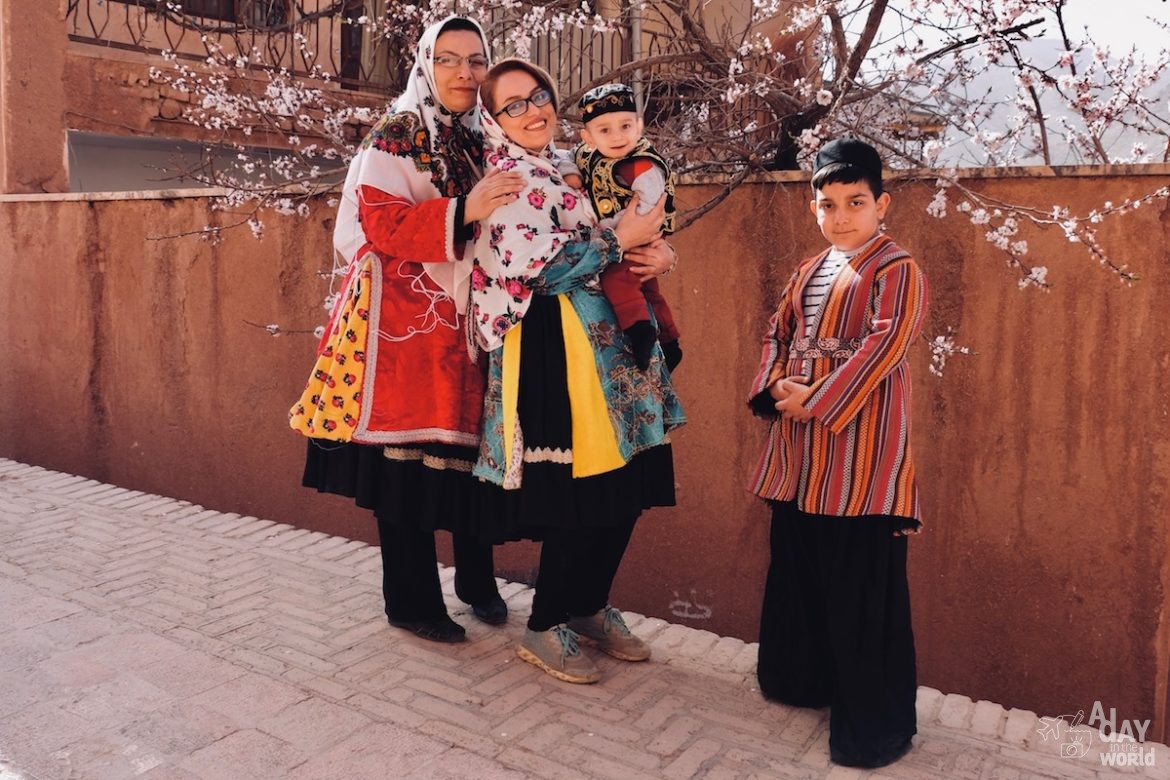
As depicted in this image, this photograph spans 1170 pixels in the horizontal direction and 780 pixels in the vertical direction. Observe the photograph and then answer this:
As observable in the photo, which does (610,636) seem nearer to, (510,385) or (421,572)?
(421,572)

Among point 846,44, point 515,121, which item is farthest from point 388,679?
point 846,44

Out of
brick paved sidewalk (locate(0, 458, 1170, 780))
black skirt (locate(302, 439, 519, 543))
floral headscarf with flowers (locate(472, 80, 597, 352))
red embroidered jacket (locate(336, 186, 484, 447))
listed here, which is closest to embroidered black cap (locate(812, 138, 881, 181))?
floral headscarf with flowers (locate(472, 80, 597, 352))

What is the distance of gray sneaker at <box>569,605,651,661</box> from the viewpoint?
3244mm

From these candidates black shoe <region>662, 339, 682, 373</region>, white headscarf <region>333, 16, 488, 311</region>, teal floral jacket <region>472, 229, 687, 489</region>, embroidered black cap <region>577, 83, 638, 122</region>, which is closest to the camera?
embroidered black cap <region>577, 83, 638, 122</region>

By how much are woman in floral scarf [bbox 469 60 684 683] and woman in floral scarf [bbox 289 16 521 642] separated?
0.11 metres

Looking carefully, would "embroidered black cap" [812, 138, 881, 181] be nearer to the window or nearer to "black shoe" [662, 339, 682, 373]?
"black shoe" [662, 339, 682, 373]

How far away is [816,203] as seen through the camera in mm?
2664

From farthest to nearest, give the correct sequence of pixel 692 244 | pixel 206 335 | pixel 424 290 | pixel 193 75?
pixel 193 75 < pixel 206 335 < pixel 692 244 < pixel 424 290

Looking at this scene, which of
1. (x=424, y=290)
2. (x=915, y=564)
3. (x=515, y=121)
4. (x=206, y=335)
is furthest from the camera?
(x=206, y=335)

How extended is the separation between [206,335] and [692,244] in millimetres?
3097

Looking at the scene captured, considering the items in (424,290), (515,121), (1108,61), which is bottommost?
(424,290)

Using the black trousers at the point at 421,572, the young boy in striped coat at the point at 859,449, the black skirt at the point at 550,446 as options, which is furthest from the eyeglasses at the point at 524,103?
the black trousers at the point at 421,572

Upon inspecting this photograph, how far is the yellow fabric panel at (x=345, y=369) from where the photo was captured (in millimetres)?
2979

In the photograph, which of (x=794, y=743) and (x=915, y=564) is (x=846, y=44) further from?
(x=794, y=743)
